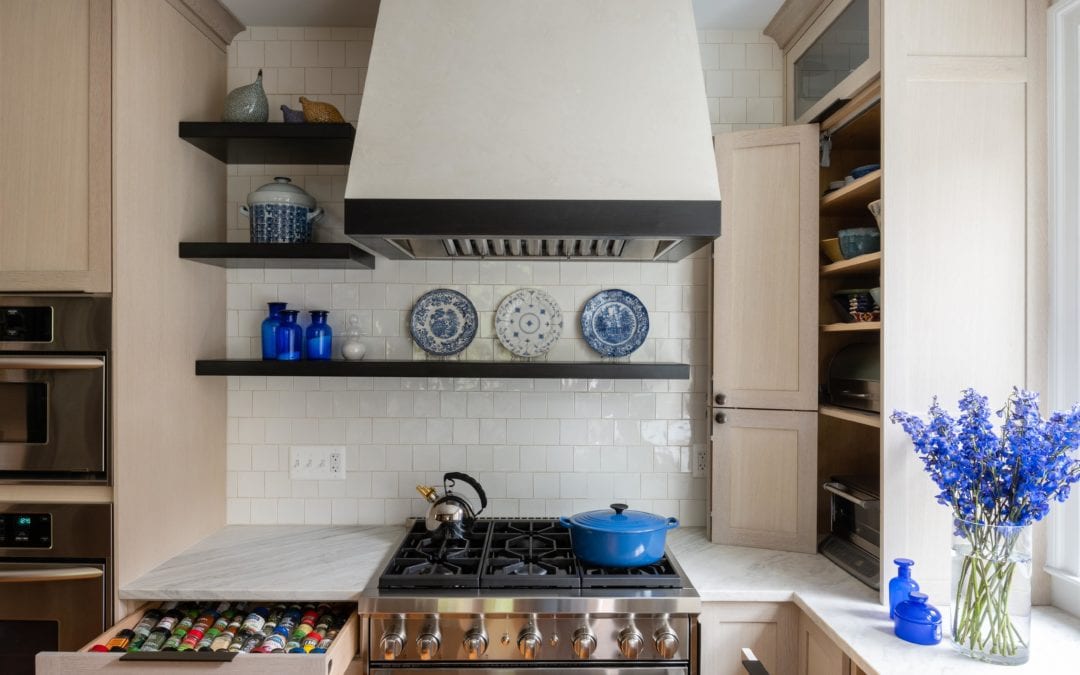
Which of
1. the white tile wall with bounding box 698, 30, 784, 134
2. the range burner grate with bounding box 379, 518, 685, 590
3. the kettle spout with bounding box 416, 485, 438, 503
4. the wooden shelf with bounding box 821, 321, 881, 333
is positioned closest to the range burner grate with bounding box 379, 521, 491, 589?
the range burner grate with bounding box 379, 518, 685, 590

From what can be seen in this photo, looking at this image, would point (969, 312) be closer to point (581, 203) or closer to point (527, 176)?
point (581, 203)

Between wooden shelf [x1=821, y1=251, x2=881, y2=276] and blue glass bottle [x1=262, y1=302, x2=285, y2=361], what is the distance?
1.85 meters

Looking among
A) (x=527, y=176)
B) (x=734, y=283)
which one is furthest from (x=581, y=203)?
(x=734, y=283)

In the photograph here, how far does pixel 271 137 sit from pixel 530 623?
5.49ft

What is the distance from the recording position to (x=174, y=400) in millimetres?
2131

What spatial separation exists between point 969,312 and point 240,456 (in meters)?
2.41

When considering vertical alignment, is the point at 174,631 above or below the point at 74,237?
below

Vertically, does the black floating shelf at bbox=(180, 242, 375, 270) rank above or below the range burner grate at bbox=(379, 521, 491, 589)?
above

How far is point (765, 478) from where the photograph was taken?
2.26m

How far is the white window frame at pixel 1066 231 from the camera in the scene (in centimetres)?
175

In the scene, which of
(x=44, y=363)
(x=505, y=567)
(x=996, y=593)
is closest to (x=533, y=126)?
(x=505, y=567)

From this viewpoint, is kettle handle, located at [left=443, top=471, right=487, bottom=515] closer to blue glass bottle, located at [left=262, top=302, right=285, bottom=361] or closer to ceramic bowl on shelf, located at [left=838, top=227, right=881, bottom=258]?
blue glass bottle, located at [left=262, top=302, right=285, bottom=361]

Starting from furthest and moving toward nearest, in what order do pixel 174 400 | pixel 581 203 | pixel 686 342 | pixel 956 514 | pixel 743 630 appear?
pixel 686 342 < pixel 174 400 < pixel 743 630 < pixel 581 203 < pixel 956 514

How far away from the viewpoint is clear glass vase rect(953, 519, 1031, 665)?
1.50 meters
